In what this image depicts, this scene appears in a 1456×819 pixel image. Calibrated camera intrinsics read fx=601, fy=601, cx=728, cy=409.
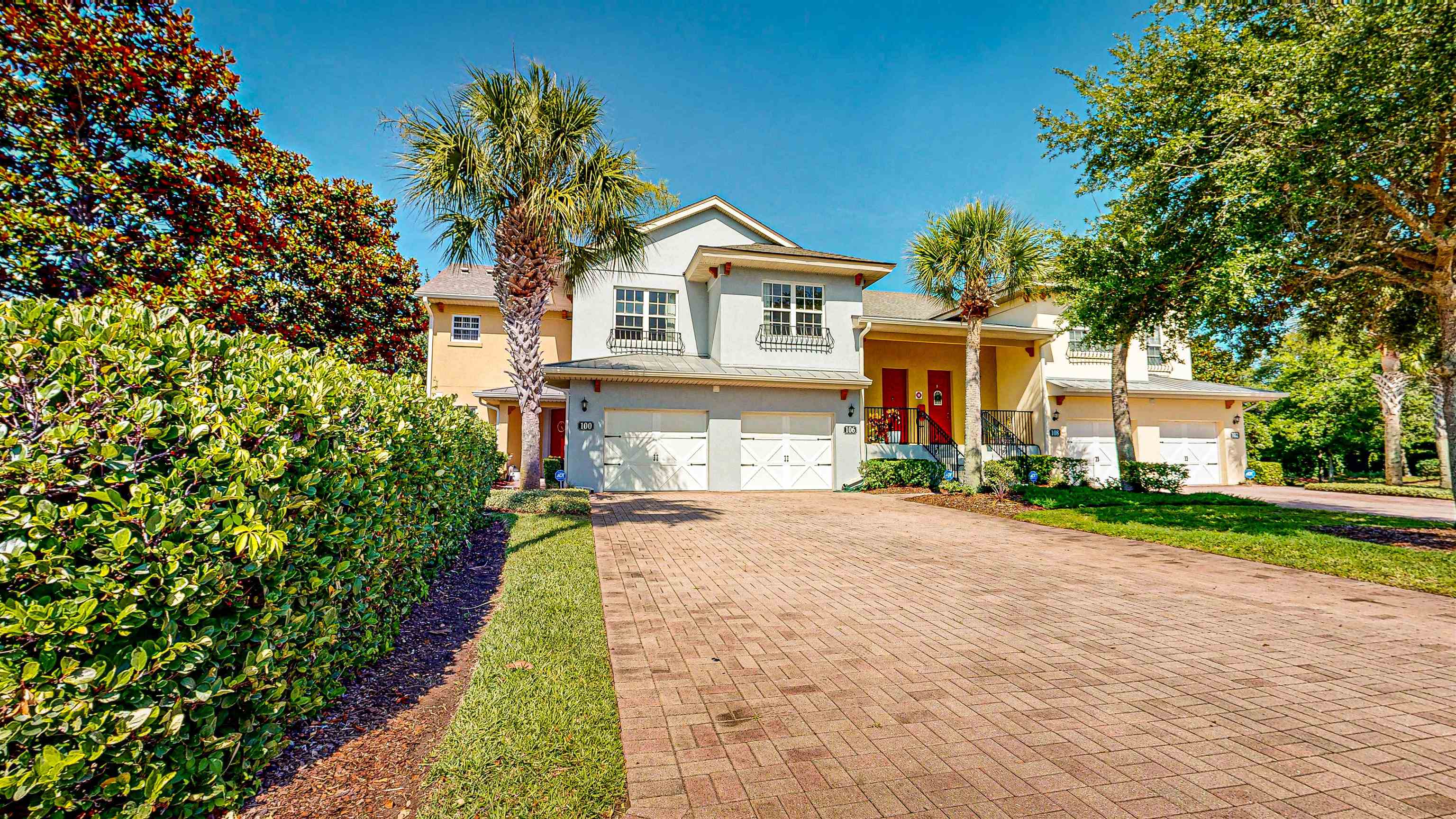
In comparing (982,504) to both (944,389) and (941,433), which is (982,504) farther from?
(944,389)

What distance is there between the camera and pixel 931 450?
64.4ft

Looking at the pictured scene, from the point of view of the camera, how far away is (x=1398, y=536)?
9.47 meters

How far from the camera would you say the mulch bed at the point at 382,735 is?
2623 mm

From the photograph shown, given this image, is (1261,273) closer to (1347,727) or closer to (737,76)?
(1347,727)

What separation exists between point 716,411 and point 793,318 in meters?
3.87

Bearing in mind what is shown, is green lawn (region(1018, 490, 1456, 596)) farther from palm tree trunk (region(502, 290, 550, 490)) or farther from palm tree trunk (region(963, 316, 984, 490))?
palm tree trunk (region(502, 290, 550, 490))

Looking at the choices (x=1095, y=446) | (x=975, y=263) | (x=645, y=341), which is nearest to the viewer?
(x=975, y=263)

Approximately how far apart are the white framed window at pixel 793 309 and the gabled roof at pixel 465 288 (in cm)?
670

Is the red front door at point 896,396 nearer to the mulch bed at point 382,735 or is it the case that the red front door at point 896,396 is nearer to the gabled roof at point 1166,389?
the gabled roof at point 1166,389

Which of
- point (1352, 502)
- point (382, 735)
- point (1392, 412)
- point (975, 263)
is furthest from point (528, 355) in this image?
point (1392, 412)

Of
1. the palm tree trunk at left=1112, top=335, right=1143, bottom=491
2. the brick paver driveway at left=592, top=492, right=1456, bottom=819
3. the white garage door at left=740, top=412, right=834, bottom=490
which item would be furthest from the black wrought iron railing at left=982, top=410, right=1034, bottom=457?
the brick paver driveway at left=592, top=492, right=1456, bottom=819

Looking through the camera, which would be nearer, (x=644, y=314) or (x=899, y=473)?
(x=899, y=473)

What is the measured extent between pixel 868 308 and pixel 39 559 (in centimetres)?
2227

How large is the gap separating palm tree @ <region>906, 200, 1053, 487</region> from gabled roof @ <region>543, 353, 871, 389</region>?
10.4ft
